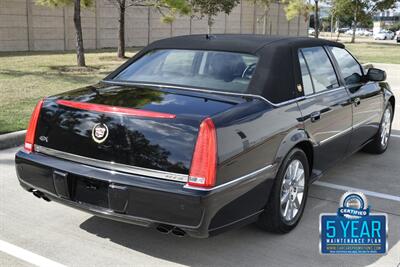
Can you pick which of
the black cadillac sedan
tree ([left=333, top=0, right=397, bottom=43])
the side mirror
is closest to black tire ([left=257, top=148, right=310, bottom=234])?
the black cadillac sedan

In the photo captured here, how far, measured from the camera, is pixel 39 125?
12.2 feet

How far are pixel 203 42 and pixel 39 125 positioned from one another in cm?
165

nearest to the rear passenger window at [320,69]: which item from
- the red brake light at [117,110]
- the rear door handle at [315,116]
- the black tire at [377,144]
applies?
the rear door handle at [315,116]


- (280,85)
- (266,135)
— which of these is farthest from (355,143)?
(266,135)

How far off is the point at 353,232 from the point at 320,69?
1.72 metres

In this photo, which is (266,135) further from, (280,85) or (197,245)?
(197,245)

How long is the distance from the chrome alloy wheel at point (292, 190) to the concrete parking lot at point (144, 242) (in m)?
0.18

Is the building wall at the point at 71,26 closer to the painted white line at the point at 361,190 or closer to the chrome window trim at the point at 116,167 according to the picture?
the painted white line at the point at 361,190

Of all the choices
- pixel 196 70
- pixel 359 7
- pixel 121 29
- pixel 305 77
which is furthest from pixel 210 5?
pixel 196 70

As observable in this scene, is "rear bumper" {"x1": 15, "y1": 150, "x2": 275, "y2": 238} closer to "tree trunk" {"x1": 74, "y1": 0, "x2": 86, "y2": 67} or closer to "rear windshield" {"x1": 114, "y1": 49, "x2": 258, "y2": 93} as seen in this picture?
"rear windshield" {"x1": 114, "y1": 49, "x2": 258, "y2": 93}

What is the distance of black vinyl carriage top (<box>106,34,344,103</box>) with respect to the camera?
3.94m

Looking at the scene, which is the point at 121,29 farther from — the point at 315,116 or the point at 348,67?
the point at 315,116

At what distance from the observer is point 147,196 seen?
10.3ft

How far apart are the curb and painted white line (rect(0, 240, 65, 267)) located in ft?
9.39
